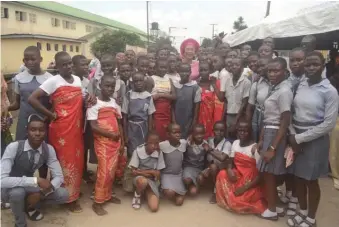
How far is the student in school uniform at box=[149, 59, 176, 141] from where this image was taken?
3.86 meters

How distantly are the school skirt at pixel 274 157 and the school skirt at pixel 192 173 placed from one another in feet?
3.03

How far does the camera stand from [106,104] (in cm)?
340

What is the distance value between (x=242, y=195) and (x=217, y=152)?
0.56m

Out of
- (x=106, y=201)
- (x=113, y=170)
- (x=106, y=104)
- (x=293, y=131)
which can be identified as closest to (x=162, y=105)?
(x=106, y=104)

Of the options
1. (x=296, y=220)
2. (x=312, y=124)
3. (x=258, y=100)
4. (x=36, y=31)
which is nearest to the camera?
(x=312, y=124)

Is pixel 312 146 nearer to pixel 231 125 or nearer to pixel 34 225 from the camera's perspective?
pixel 231 125

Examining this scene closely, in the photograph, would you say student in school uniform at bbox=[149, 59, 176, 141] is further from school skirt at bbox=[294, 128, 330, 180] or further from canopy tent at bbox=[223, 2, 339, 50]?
canopy tent at bbox=[223, 2, 339, 50]

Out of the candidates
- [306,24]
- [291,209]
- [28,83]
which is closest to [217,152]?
[291,209]

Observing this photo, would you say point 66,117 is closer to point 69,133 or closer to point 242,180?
point 69,133

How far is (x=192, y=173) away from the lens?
12.2 feet

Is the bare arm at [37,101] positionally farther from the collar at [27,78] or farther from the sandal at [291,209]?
the sandal at [291,209]

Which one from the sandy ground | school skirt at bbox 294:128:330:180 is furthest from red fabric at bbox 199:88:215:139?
school skirt at bbox 294:128:330:180

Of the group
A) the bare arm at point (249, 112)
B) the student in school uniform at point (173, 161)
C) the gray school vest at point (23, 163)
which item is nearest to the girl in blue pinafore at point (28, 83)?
the gray school vest at point (23, 163)

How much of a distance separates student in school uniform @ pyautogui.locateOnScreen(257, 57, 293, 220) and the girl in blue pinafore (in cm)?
226
